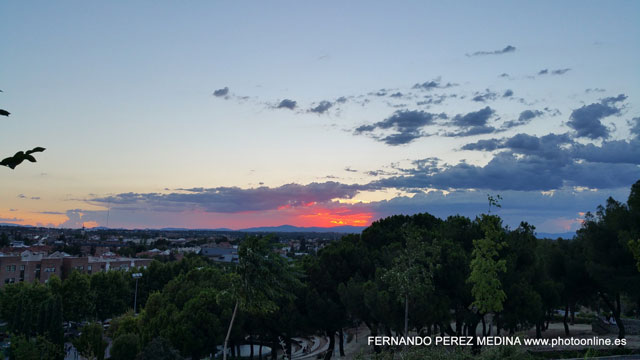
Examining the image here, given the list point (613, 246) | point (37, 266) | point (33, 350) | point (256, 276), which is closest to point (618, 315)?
point (613, 246)

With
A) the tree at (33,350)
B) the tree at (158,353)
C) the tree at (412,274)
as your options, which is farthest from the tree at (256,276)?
the tree at (33,350)

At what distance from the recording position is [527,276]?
26.4 m

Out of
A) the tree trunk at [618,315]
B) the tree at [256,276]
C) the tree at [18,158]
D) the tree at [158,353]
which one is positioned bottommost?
the tree at [158,353]

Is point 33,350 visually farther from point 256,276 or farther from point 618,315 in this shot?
point 618,315

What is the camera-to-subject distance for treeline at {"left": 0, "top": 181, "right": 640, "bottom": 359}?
69.5 ft

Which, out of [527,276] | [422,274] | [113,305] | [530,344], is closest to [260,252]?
[422,274]

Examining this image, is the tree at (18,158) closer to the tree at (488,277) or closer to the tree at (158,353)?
the tree at (488,277)

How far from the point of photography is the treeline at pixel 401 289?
21.2 m

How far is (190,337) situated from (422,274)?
15.0 m

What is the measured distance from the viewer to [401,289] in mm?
21984

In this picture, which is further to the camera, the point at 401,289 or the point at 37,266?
the point at 37,266

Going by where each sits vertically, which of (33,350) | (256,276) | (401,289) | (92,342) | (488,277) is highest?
(488,277)

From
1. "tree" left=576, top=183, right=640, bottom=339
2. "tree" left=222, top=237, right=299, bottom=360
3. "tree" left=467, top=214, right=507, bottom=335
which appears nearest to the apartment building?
"tree" left=222, top=237, right=299, bottom=360

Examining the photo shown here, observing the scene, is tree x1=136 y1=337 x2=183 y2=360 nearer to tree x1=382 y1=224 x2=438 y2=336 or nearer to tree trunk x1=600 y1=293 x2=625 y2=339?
tree x1=382 y1=224 x2=438 y2=336
